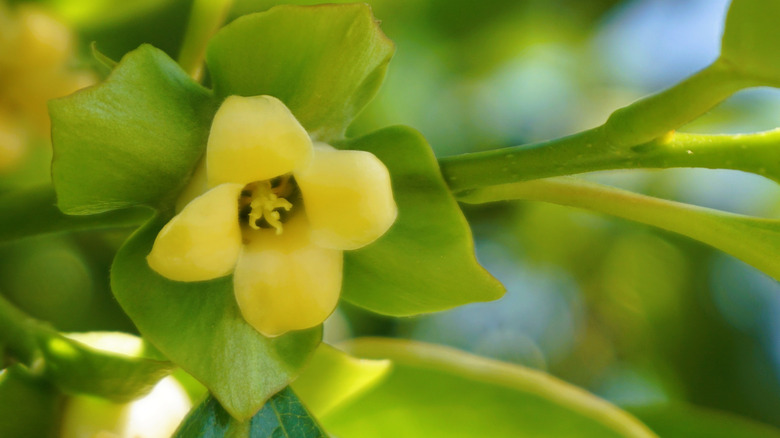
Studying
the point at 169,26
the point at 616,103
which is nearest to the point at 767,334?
the point at 616,103

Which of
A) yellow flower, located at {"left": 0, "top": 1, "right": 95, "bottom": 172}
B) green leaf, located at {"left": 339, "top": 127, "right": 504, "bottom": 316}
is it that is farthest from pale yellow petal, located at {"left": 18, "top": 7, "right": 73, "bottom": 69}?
green leaf, located at {"left": 339, "top": 127, "right": 504, "bottom": 316}

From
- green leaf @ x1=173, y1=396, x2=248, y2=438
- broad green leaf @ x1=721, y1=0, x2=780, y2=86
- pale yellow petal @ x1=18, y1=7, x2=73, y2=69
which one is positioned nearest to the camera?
broad green leaf @ x1=721, y1=0, x2=780, y2=86

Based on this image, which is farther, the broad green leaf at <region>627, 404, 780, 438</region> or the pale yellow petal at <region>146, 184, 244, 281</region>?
the broad green leaf at <region>627, 404, 780, 438</region>

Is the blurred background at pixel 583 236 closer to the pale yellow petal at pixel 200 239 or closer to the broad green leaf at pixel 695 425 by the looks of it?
the broad green leaf at pixel 695 425

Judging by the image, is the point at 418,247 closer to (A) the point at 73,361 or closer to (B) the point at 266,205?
(B) the point at 266,205

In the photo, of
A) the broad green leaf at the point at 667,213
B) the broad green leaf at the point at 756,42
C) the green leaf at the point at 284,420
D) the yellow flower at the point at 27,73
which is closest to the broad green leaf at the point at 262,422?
the green leaf at the point at 284,420

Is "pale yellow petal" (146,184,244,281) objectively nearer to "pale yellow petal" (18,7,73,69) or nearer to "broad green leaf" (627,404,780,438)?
"pale yellow petal" (18,7,73,69)

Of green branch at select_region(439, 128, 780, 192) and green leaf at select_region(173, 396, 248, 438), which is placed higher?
green branch at select_region(439, 128, 780, 192)
